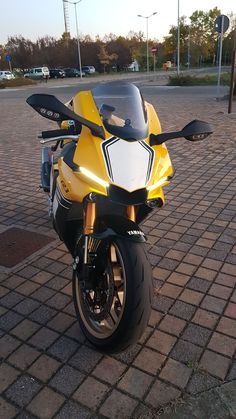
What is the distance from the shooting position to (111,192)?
2.17 meters

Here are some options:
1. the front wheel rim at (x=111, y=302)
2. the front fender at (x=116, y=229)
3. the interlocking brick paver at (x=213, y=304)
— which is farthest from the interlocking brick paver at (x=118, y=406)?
the interlocking brick paver at (x=213, y=304)

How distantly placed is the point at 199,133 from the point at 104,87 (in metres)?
0.71

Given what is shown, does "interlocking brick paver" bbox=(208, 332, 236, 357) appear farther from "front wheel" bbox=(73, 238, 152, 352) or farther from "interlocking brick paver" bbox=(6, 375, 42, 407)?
"interlocking brick paver" bbox=(6, 375, 42, 407)

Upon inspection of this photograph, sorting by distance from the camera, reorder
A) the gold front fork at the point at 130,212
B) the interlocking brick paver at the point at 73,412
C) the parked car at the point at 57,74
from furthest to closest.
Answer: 1. the parked car at the point at 57,74
2. the gold front fork at the point at 130,212
3. the interlocking brick paver at the point at 73,412

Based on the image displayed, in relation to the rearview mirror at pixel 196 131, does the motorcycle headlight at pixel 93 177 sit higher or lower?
lower

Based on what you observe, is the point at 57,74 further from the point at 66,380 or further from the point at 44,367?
the point at 66,380

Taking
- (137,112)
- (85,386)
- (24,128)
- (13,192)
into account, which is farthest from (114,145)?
(24,128)

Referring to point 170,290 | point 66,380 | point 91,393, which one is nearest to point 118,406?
point 91,393

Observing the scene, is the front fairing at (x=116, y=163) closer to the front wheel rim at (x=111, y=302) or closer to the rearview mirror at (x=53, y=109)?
the rearview mirror at (x=53, y=109)

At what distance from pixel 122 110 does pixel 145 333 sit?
152 cm

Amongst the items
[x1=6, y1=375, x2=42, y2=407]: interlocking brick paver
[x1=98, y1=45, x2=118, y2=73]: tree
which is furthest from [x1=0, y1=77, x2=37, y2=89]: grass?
[x1=6, y1=375, x2=42, y2=407]: interlocking brick paver

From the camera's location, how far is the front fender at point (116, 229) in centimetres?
216

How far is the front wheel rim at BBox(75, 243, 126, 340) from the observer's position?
7.28ft

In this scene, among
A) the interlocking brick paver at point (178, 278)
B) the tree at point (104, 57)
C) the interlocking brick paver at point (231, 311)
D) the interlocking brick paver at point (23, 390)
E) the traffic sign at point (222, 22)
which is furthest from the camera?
the tree at point (104, 57)
